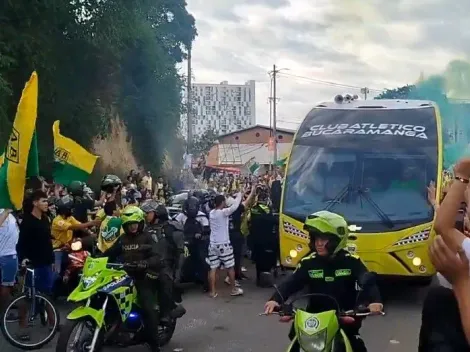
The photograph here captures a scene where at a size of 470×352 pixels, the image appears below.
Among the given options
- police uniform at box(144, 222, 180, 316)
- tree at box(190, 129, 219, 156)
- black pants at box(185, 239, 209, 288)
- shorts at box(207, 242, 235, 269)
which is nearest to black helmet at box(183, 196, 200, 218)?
black pants at box(185, 239, 209, 288)

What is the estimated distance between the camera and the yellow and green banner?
1093 cm

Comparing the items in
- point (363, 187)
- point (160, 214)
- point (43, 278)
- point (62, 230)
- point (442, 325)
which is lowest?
point (43, 278)

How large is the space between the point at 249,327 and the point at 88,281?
308cm

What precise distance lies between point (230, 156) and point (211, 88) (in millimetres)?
58300

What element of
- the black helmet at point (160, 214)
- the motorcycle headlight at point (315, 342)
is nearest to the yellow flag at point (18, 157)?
the black helmet at point (160, 214)

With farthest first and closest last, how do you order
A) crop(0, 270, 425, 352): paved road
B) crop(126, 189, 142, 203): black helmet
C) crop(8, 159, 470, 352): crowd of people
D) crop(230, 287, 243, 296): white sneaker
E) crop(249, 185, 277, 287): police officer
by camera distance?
crop(126, 189, 142, 203): black helmet < crop(249, 185, 277, 287): police officer < crop(230, 287, 243, 296): white sneaker < crop(0, 270, 425, 352): paved road < crop(8, 159, 470, 352): crowd of people

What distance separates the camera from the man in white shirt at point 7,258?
8031 mm

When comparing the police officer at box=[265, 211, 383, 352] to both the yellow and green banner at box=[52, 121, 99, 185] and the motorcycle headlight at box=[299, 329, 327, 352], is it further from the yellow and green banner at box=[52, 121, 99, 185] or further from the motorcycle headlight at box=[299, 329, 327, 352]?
the yellow and green banner at box=[52, 121, 99, 185]

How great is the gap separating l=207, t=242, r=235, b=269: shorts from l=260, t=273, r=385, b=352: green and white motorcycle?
6.29 m

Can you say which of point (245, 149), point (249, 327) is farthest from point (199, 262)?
point (245, 149)

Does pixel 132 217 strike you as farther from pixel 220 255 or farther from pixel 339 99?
pixel 339 99

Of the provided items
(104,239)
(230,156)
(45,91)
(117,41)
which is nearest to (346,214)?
(104,239)

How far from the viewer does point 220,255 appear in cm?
1103

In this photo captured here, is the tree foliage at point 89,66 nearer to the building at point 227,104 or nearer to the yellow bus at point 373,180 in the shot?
the yellow bus at point 373,180
